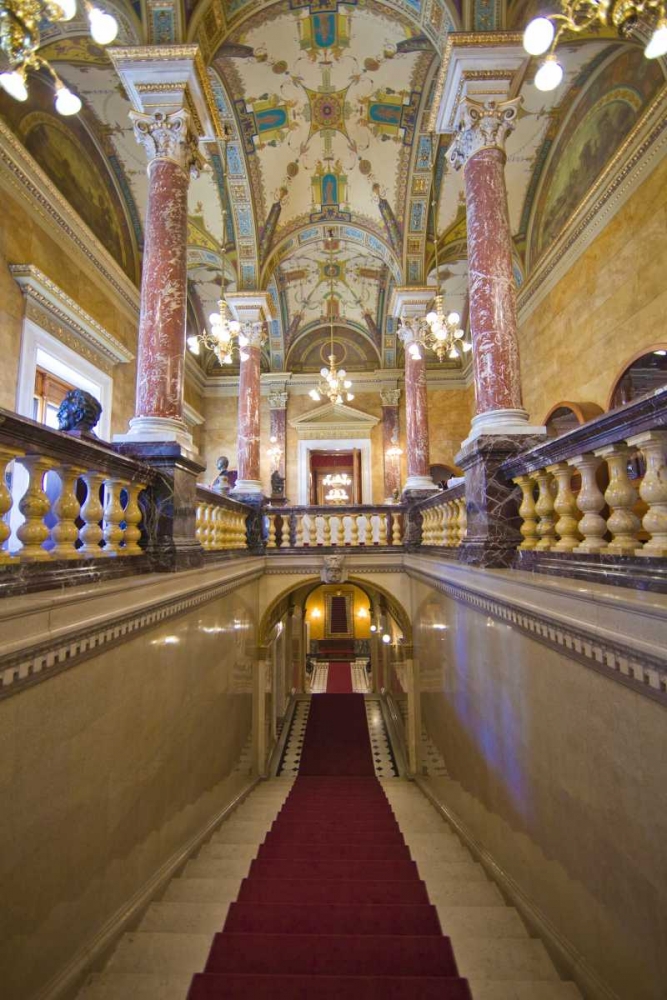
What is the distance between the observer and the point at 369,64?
739 cm

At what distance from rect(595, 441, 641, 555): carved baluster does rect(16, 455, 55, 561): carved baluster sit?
259 centimetres

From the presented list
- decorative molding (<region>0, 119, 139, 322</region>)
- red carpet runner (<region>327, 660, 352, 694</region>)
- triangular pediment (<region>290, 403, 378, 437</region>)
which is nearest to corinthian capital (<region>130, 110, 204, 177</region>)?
A: decorative molding (<region>0, 119, 139, 322</region>)

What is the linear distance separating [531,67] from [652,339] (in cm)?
467

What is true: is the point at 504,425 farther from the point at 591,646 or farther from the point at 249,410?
the point at 249,410

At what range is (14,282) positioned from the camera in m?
6.46

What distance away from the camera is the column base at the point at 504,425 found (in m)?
3.85

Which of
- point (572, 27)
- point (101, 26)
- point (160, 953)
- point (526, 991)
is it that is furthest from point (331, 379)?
point (526, 991)

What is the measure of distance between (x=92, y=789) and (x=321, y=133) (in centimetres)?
1025

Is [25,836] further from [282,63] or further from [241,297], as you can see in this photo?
[282,63]

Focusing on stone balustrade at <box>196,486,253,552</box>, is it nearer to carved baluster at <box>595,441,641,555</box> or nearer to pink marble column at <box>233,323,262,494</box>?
pink marble column at <box>233,323,262,494</box>

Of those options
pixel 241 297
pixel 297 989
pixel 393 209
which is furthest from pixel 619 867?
pixel 393 209

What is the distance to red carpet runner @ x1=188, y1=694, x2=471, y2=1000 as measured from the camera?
1.72 metres

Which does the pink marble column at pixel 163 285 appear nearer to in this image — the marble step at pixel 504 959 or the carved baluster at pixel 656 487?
the carved baluster at pixel 656 487

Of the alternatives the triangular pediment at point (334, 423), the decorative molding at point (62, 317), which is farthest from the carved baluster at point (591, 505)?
the triangular pediment at point (334, 423)
